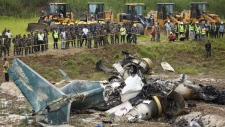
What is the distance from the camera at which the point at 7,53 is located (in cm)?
2559

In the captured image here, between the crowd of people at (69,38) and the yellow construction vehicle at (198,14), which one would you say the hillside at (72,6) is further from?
the crowd of people at (69,38)

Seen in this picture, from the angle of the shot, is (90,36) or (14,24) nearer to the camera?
(90,36)

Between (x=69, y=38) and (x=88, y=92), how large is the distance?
499 inches

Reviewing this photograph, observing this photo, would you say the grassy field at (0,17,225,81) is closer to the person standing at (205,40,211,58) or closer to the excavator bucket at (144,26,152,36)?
the person standing at (205,40,211,58)

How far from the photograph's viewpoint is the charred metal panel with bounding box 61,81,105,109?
16.0 metres

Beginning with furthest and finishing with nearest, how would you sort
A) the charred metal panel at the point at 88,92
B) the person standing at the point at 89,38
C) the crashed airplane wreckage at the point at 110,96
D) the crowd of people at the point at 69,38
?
the person standing at the point at 89,38
the crowd of people at the point at 69,38
the charred metal panel at the point at 88,92
the crashed airplane wreckage at the point at 110,96

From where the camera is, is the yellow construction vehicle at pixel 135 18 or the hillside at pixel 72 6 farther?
the hillside at pixel 72 6

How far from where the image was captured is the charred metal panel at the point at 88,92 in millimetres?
15984

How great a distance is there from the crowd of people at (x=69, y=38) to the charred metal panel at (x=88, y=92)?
9217 mm

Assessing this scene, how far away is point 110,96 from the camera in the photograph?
17.8 metres

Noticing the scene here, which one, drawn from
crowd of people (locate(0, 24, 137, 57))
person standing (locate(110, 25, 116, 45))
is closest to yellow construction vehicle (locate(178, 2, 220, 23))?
crowd of people (locate(0, 24, 137, 57))

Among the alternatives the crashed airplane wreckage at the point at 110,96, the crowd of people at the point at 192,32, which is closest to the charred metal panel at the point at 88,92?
the crashed airplane wreckage at the point at 110,96

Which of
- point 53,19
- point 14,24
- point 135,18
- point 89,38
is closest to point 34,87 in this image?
point 89,38

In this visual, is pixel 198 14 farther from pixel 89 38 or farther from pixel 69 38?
pixel 69 38
